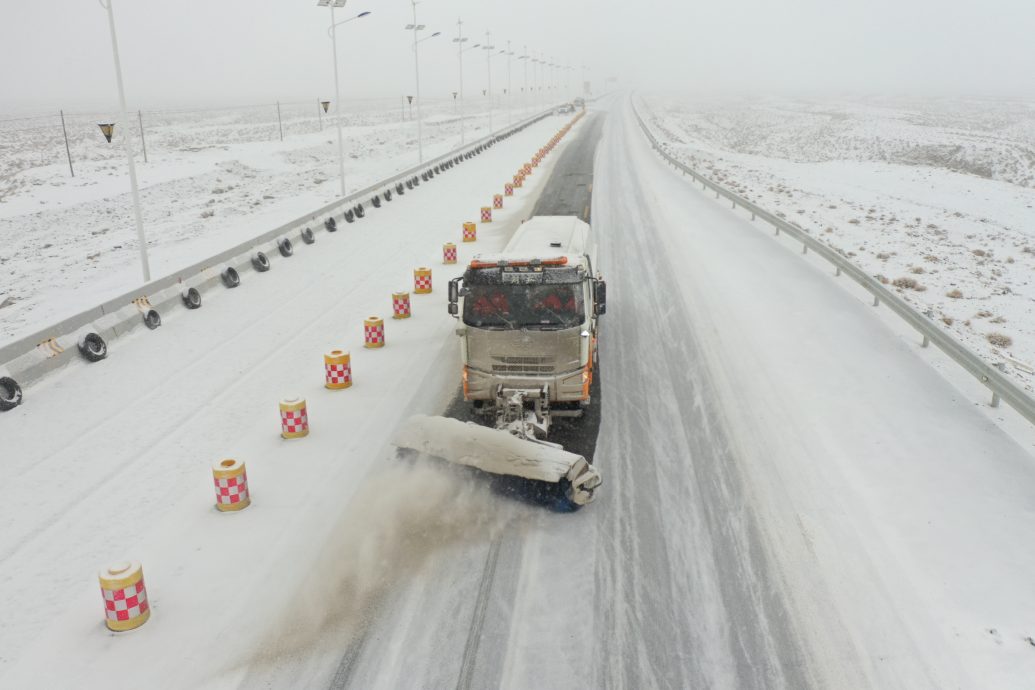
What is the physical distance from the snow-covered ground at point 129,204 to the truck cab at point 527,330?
1117 centimetres

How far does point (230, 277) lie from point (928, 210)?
93.6ft

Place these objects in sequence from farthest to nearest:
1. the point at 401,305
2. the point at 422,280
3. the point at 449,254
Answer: the point at 449,254 → the point at 422,280 → the point at 401,305

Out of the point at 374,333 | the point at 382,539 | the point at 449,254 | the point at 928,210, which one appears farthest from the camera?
the point at 928,210

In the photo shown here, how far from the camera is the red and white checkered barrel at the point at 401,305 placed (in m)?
15.7

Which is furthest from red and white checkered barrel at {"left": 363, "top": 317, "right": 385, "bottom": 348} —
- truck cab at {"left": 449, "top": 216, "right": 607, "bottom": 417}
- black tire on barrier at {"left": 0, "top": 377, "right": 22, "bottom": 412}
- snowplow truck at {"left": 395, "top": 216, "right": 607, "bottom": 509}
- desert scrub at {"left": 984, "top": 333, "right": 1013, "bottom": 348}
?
desert scrub at {"left": 984, "top": 333, "right": 1013, "bottom": 348}

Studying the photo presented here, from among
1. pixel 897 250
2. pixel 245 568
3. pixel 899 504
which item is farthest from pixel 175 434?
pixel 897 250

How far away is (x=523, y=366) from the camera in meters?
9.87

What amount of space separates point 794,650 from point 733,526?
192 cm

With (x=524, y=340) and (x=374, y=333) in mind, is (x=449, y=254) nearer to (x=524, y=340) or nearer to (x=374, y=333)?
(x=374, y=333)

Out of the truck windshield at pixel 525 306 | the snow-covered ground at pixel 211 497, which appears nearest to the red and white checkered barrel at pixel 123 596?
the snow-covered ground at pixel 211 497

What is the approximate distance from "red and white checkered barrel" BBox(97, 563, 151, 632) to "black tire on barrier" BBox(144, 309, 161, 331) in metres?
9.75

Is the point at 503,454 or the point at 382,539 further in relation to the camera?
the point at 503,454

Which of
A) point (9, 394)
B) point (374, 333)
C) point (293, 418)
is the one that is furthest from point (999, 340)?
point (9, 394)

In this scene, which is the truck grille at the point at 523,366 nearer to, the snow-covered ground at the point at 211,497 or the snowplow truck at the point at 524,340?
the snowplow truck at the point at 524,340
